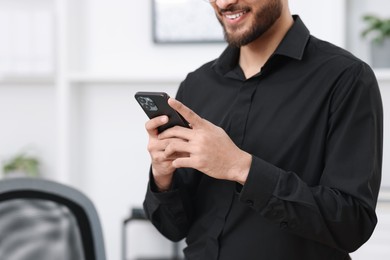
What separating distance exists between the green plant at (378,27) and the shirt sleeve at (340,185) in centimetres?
161

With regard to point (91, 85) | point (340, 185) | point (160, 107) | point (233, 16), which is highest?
point (233, 16)

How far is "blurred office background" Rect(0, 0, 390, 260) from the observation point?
303cm

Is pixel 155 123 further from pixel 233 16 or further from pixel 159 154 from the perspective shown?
pixel 233 16

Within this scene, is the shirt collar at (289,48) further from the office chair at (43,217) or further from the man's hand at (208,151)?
the office chair at (43,217)

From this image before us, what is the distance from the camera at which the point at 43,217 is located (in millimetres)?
1423

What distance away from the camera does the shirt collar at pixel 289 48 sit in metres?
1.31

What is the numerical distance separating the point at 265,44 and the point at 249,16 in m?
0.07

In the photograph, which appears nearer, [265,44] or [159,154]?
[159,154]

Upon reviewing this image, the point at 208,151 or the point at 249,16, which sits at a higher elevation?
the point at 249,16

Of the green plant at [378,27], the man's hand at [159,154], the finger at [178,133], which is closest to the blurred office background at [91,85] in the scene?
the green plant at [378,27]

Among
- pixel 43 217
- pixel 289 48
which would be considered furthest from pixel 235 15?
pixel 43 217

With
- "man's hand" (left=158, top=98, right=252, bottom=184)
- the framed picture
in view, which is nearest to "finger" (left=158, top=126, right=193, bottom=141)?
"man's hand" (left=158, top=98, right=252, bottom=184)

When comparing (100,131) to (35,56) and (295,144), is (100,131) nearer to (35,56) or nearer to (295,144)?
(35,56)

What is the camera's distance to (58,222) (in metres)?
1.41
